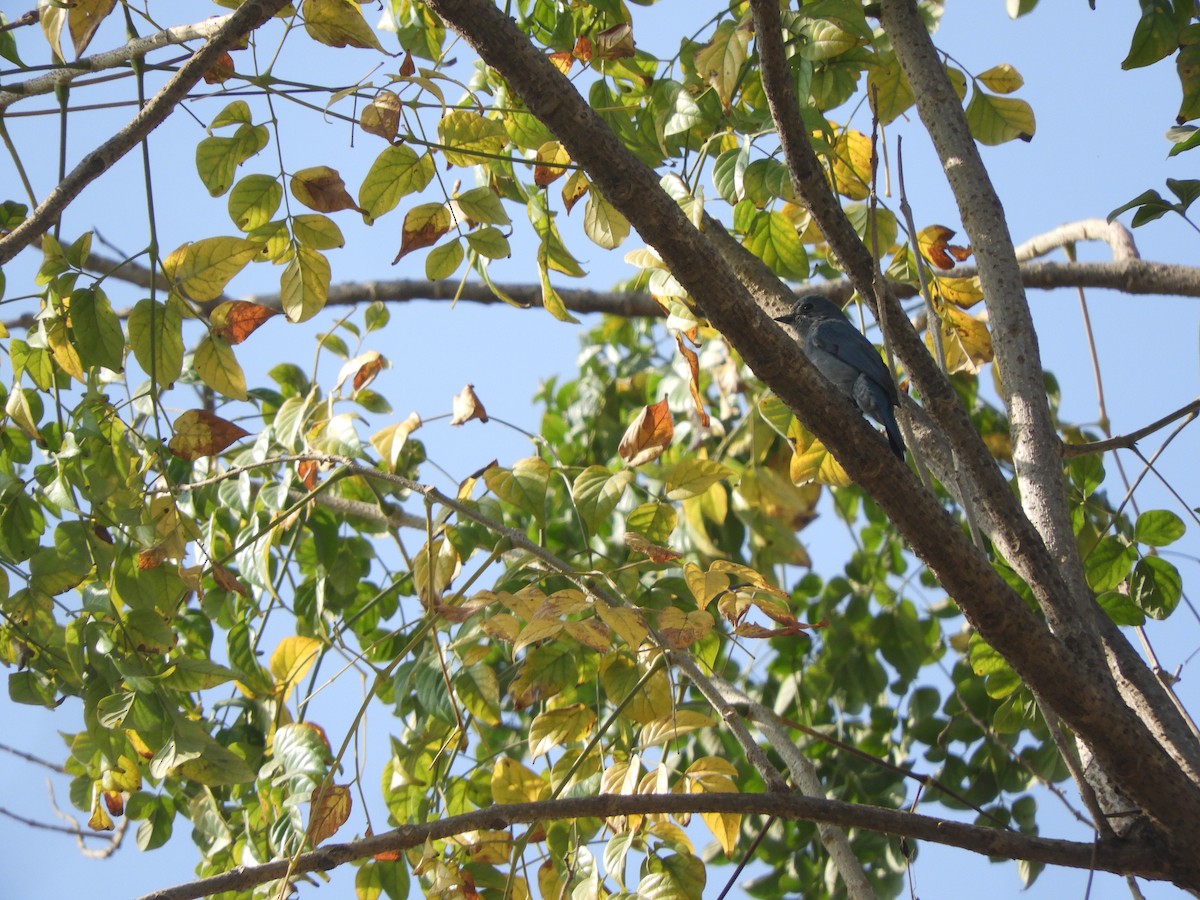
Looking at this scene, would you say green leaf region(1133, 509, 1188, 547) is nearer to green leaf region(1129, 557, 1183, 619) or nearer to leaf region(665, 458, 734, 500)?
green leaf region(1129, 557, 1183, 619)

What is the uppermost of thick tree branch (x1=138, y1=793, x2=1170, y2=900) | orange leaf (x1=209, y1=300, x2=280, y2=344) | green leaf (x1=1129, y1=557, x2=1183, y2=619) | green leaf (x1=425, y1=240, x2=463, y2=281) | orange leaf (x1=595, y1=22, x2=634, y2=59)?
orange leaf (x1=595, y1=22, x2=634, y2=59)

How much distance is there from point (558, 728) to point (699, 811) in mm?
489

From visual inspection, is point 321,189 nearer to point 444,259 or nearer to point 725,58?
point 444,259

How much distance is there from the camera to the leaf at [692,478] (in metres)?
2.17

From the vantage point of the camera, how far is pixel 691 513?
3.17 meters

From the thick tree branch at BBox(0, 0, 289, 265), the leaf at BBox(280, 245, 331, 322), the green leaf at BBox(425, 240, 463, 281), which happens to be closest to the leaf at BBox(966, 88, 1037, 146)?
the green leaf at BBox(425, 240, 463, 281)

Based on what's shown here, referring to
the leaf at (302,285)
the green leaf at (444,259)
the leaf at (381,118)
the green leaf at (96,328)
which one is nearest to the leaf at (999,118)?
the green leaf at (444,259)

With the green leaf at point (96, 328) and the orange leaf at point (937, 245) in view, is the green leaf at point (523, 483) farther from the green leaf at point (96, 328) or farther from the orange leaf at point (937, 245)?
the orange leaf at point (937, 245)

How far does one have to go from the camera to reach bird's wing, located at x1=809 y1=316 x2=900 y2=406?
332 centimetres

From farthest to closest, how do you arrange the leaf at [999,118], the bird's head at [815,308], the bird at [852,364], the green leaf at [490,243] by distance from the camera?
the bird's head at [815,308], the bird at [852,364], the leaf at [999,118], the green leaf at [490,243]

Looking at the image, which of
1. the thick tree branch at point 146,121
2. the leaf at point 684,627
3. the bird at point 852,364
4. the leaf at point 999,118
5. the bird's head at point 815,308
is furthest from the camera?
the bird's head at point 815,308

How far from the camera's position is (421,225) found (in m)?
2.13

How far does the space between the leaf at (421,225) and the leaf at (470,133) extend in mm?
148

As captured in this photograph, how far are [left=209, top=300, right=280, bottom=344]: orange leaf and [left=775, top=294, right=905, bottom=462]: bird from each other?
167cm
